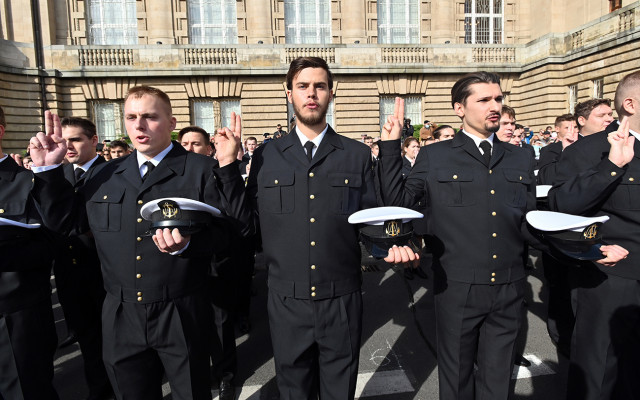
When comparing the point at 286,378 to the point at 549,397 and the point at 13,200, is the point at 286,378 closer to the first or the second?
the point at 13,200

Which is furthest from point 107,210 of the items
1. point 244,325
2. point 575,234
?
point 244,325

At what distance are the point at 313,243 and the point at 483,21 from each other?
23705 mm

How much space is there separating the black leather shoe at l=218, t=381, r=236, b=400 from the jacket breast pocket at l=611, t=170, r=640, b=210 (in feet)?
10.7

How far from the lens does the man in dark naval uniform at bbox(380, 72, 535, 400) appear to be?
8.50 ft

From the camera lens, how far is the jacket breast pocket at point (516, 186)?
2.68 meters

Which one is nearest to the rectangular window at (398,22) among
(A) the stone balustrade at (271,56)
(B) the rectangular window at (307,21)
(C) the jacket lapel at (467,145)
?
(A) the stone balustrade at (271,56)

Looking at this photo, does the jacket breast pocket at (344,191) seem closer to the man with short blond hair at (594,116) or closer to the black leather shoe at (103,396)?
the black leather shoe at (103,396)

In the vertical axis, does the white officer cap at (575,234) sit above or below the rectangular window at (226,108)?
below


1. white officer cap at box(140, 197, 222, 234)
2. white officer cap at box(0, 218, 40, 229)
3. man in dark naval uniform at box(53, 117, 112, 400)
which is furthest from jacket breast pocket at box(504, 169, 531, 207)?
man in dark naval uniform at box(53, 117, 112, 400)

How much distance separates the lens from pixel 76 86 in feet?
62.7

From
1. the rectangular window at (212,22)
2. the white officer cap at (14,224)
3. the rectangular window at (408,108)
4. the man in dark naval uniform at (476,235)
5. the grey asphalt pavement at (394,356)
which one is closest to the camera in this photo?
the white officer cap at (14,224)

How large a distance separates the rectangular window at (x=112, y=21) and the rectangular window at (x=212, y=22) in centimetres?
277

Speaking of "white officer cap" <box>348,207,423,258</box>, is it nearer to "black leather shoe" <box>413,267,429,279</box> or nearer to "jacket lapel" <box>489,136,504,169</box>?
"jacket lapel" <box>489,136,504,169</box>

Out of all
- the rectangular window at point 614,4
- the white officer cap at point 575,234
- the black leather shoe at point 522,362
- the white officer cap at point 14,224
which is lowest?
the black leather shoe at point 522,362
